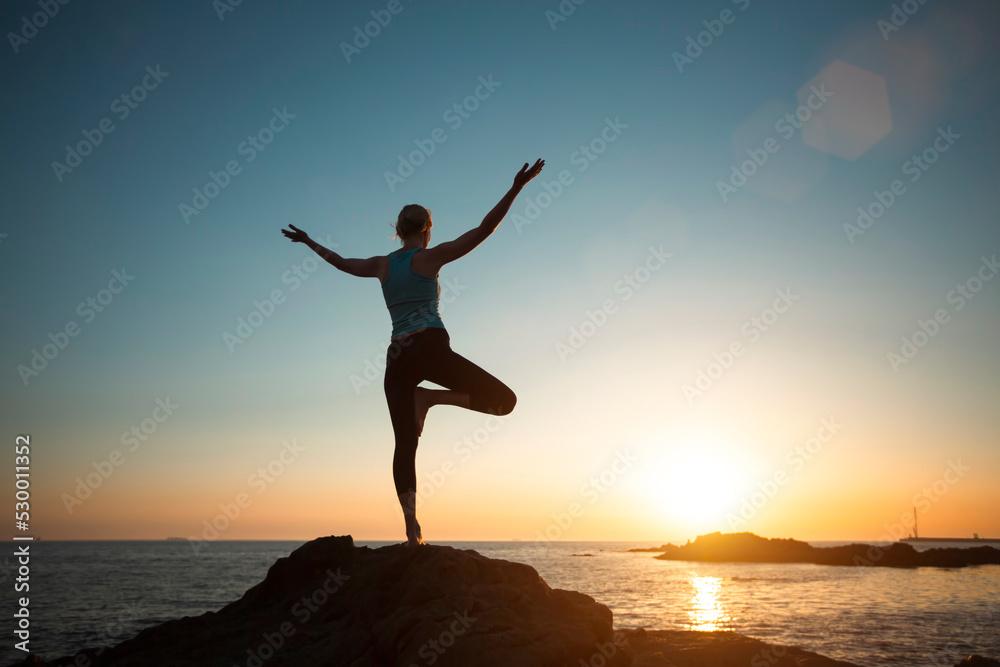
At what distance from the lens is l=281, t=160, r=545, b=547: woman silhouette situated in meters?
4.52

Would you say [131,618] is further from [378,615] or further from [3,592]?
[378,615]

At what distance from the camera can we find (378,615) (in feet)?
15.4

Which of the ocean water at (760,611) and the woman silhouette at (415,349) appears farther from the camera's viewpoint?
the ocean water at (760,611)

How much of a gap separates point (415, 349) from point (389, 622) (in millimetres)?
2101

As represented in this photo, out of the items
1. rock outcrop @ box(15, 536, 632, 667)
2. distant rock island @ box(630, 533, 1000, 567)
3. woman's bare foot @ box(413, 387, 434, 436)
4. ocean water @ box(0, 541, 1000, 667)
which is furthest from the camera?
distant rock island @ box(630, 533, 1000, 567)

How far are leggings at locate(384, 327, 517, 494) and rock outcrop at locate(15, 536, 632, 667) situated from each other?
0.93 metres

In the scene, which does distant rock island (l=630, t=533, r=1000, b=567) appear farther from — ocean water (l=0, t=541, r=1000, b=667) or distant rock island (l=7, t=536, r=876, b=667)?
distant rock island (l=7, t=536, r=876, b=667)

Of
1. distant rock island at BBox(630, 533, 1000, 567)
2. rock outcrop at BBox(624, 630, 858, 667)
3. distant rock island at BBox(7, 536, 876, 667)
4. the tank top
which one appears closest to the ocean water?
rock outcrop at BBox(624, 630, 858, 667)

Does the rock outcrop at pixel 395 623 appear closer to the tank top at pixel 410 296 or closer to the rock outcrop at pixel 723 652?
the tank top at pixel 410 296

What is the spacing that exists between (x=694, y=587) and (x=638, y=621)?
2620cm

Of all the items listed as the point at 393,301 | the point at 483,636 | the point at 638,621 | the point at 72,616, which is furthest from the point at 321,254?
the point at 72,616

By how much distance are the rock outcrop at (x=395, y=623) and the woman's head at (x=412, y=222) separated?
106 inches

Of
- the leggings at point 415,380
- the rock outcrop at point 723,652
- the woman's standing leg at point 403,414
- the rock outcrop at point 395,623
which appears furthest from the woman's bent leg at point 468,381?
the rock outcrop at point 723,652

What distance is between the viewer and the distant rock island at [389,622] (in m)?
4.17
